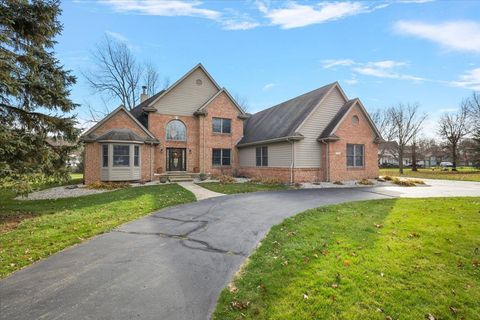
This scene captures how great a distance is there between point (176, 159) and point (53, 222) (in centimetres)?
1454

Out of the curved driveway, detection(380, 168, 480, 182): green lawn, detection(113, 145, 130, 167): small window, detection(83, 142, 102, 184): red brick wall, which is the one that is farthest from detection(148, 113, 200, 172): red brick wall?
detection(380, 168, 480, 182): green lawn

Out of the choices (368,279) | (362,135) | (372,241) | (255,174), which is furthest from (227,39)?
(368,279)

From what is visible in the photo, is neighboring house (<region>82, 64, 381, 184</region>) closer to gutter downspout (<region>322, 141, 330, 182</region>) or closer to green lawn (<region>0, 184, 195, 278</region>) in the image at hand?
gutter downspout (<region>322, 141, 330, 182</region>)

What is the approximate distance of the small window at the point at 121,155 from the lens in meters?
18.1

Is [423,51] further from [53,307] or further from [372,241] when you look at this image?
[53,307]

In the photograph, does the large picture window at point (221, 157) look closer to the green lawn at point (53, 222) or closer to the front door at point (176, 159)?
the front door at point (176, 159)

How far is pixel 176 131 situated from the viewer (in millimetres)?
22031

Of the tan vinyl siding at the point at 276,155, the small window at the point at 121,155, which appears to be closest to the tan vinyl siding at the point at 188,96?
the small window at the point at 121,155

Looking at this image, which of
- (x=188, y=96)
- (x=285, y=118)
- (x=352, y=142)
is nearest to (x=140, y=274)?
(x=285, y=118)

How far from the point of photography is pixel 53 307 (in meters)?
3.38

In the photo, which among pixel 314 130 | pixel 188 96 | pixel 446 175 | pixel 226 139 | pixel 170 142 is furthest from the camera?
pixel 446 175

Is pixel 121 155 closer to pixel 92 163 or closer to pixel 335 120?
pixel 92 163

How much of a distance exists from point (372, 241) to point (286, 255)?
7.33 feet

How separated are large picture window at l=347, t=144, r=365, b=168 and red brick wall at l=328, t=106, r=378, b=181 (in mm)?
263
